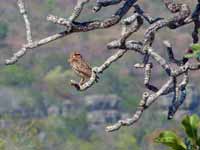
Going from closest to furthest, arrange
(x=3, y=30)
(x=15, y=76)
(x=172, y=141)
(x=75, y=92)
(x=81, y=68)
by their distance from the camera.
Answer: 1. (x=172, y=141)
2. (x=81, y=68)
3. (x=15, y=76)
4. (x=75, y=92)
5. (x=3, y=30)

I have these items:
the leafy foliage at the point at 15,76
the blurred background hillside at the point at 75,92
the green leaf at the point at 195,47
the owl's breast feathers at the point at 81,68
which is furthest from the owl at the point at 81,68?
the leafy foliage at the point at 15,76

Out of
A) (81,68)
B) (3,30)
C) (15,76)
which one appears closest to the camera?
(81,68)

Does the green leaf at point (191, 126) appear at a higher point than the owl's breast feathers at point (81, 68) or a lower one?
lower

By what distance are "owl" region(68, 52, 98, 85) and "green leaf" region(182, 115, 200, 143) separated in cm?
64

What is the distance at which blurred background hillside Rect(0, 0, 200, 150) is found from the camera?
49.7 meters

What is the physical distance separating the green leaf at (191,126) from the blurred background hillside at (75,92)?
37051 mm

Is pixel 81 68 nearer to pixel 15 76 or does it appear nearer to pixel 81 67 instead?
pixel 81 67

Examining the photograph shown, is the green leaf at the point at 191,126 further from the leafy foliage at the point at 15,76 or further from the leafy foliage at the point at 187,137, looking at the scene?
the leafy foliage at the point at 15,76

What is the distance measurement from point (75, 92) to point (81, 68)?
5652cm

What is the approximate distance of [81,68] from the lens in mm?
4789

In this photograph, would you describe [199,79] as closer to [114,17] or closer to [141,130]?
[141,130]

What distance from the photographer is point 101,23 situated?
4402mm

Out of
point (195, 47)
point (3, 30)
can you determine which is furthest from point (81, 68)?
point (3, 30)

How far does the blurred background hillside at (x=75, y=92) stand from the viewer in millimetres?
49688
